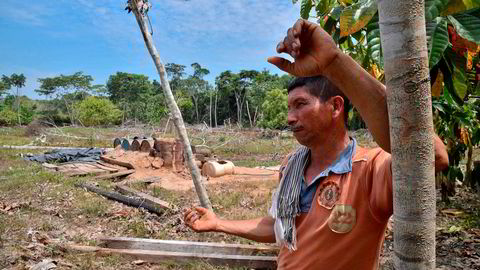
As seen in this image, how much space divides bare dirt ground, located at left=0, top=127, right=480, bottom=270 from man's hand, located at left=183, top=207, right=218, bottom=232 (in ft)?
7.01

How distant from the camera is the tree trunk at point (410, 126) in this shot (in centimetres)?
62

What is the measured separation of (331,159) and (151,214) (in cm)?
459

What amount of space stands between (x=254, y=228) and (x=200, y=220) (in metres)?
0.23

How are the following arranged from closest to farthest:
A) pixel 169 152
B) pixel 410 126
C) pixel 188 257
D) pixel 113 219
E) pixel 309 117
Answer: pixel 410 126 → pixel 309 117 → pixel 188 257 → pixel 113 219 → pixel 169 152

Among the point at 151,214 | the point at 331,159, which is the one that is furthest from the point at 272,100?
the point at 331,159

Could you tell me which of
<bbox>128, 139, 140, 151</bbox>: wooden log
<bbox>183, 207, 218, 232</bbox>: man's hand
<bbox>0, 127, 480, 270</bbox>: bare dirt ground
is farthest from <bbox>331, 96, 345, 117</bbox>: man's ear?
<bbox>128, 139, 140, 151</bbox>: wooden log

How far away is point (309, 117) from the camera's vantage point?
1343 mm

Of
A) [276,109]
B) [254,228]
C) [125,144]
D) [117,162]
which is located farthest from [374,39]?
[276,109]

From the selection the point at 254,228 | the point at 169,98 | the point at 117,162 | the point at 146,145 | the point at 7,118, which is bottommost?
the point at 117,162

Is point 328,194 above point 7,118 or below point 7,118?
below

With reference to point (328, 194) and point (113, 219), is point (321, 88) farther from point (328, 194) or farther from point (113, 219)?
point (113, 219)

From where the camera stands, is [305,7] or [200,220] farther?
[305,7]

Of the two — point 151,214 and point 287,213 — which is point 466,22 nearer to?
point 287,213

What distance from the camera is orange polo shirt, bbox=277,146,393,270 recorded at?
47.9 inches
